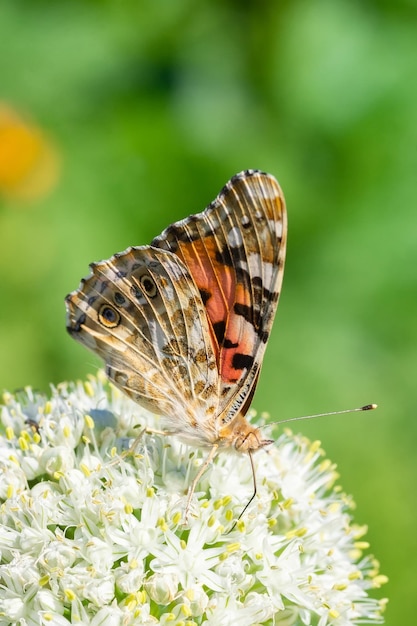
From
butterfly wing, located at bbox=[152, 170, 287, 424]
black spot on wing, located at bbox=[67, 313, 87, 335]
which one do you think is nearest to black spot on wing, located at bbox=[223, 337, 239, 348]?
butterfly wing, located at bbox=[152, 170, 287, 424]

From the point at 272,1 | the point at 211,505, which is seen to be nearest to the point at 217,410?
the point at 211,505

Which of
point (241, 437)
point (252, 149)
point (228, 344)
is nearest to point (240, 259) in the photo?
point (228, 344)

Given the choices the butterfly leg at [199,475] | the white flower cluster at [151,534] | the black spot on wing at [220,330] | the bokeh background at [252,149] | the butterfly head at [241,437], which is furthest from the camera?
the bokeh background at [252,149]

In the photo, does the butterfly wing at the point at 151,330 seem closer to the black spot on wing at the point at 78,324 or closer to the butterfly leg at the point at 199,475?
the black spot on wing at the point at 78,324

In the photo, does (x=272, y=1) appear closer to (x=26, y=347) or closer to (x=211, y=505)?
(x=26, y=347)

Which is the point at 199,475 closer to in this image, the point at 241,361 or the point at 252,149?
the point at 241,361

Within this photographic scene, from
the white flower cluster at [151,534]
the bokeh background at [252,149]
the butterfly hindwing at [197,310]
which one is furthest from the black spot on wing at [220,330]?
the bokeh background at [252,149]

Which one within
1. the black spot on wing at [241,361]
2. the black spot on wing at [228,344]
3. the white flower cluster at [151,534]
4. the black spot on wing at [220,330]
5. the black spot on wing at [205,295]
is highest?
Answer: the black spot on wing at [205,295]

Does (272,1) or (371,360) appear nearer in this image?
(371,360)
